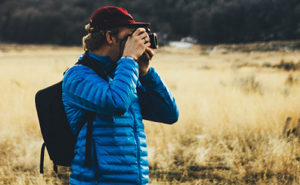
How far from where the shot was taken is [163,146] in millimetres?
4156

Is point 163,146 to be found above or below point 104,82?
below

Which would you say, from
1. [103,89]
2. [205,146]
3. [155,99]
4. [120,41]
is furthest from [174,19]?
[103,89]

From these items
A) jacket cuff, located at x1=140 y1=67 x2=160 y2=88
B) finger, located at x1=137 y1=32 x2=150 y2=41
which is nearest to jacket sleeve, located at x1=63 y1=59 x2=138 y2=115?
finger, located at x1=137 y1=32 x2=150 y2=41

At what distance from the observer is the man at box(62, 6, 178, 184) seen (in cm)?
131

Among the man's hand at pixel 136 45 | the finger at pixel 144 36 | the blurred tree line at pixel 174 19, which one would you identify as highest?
the blurred tree line at pixel 174 19

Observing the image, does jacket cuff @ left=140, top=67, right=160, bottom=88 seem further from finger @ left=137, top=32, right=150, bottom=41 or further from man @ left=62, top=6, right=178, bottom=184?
finger @ left=137, top=32, right=150, bottom=41

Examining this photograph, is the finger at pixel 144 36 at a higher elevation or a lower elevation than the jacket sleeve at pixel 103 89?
higher

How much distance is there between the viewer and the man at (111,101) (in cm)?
131

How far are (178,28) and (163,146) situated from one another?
62919 millimetres

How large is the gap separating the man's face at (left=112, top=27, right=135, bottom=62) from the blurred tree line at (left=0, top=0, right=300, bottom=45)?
3656cm

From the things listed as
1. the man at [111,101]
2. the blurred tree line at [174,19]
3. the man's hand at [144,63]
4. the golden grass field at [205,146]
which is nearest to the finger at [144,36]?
the man at [111,101]

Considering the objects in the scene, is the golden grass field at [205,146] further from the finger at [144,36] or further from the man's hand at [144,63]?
the finger at [144,36]

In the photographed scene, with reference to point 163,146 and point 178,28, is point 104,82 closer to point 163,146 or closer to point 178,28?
point 163,146

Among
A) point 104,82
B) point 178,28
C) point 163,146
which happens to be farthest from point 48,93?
point 178,28
